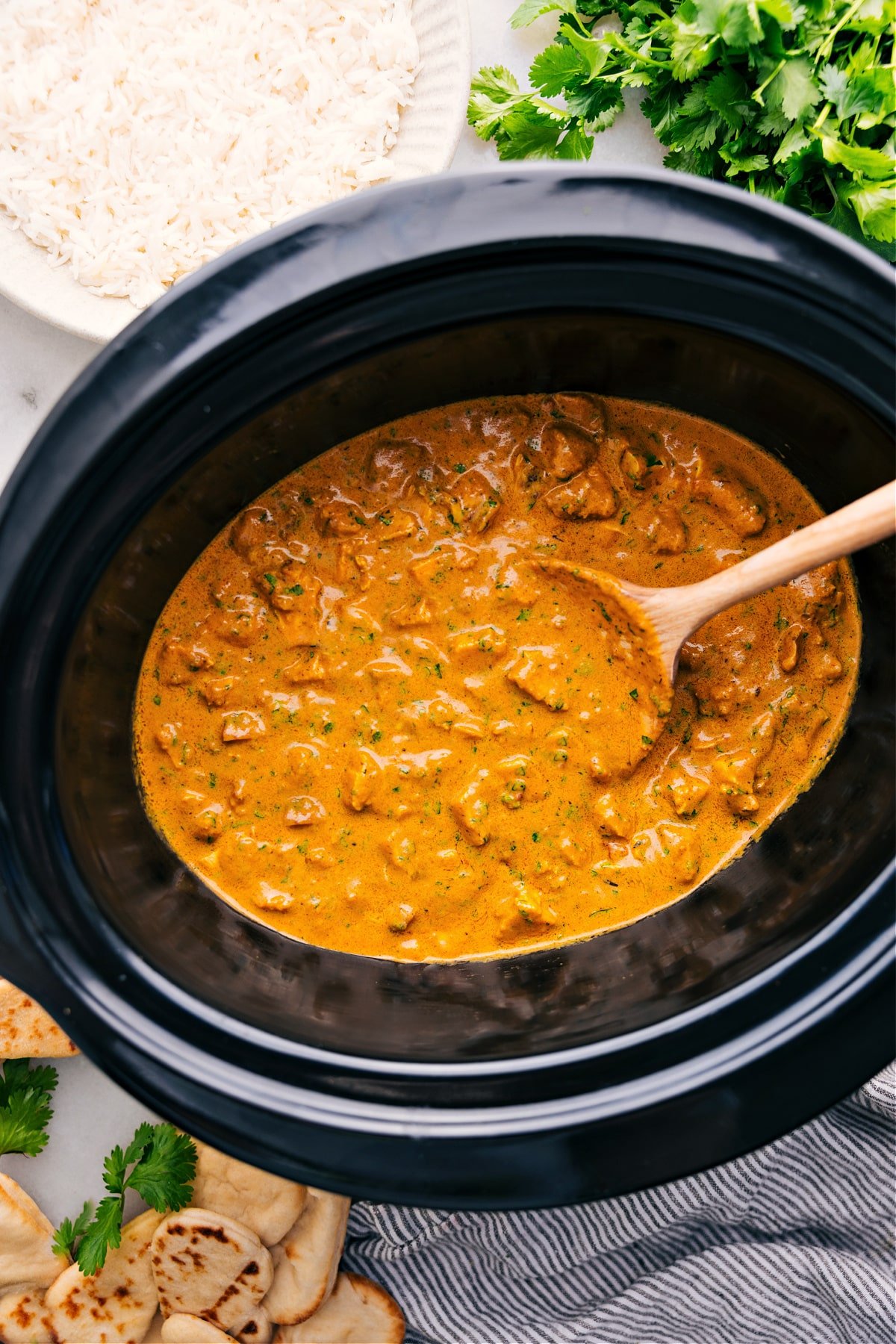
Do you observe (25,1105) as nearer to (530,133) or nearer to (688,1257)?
(688,1257)

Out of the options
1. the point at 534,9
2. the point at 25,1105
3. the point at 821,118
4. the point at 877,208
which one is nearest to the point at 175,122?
the point at 534,9

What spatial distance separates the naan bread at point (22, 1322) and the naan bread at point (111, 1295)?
18 millimetres

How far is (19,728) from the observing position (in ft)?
5.53

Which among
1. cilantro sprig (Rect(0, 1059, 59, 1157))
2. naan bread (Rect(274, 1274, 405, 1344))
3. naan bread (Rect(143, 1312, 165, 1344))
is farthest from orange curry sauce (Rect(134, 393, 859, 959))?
naan bread (Rect(143, 1312, 165, 1344))

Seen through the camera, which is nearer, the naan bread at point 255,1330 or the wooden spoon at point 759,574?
the wooden spoon at point 759,574

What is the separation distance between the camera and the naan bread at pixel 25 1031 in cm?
219

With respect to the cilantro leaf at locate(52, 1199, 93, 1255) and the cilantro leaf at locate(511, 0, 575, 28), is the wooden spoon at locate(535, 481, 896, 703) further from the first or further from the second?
the cilantro leaf at locate(52, 1199, 93, 1255)

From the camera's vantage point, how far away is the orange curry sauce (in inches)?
78.3

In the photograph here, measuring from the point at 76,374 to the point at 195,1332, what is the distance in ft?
6.34

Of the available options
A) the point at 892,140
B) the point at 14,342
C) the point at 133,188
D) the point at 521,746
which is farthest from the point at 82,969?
the point at 892,140

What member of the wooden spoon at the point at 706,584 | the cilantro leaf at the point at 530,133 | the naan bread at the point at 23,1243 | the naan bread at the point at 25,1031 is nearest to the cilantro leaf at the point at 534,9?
the cilantro leaf at the point at 530,133

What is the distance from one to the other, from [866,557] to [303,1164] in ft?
4.55

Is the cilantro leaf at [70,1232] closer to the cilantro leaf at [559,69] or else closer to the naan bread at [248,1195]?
the naan bread at [248,1195]

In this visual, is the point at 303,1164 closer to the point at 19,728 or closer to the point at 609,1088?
the point at 609,1088
